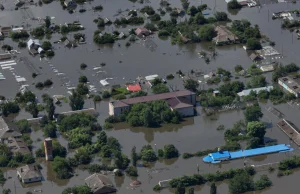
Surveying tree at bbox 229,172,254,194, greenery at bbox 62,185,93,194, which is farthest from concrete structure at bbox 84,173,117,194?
tree at bbox 229,172,254,194

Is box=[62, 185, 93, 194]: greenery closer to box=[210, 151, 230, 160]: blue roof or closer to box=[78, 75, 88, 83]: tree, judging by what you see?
box=[210, 151, 230, 160]: blue roof

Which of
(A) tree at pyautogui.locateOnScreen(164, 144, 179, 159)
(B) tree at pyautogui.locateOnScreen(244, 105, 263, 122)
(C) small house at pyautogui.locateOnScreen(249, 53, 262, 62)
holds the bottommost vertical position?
(A) tree at pyautogui.locateOnScreen(164, 144, 179, 159)

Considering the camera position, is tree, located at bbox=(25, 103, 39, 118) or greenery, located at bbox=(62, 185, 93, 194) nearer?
greenery, located at bbox=(62, 185, 93, 194)

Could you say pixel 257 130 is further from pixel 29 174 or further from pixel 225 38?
pixel 225 38

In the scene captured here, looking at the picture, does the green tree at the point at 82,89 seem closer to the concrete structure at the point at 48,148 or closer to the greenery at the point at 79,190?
the concrete structure at the point at 48,148

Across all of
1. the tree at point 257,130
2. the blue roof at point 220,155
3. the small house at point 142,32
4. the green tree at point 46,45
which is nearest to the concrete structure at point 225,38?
the small house at point 142,32
